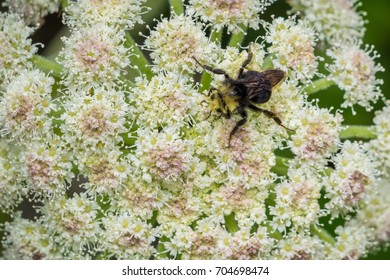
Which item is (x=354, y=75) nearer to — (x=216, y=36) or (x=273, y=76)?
(x=273, y=76)

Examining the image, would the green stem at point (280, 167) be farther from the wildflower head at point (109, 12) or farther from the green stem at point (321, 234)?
the wildflower head at point (109, 12)

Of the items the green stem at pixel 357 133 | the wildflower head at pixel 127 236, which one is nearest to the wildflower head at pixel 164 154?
the wildflower head at pixel 127 236

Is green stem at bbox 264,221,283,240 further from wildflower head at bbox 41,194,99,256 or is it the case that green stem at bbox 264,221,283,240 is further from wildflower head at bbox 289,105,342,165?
wildflower head at bbox 41,194,99,256

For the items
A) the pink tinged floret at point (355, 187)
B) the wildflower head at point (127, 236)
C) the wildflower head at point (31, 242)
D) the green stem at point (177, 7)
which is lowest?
the wildflower head at point (31, 242)

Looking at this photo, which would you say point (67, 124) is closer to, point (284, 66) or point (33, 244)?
point (33, 244)

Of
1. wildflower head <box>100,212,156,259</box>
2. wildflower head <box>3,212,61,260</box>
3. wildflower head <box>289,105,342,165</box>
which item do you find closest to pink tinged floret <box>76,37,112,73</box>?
wildflower head <box>100,212,156,259</box>

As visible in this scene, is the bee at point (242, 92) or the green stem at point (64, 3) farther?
the green stem at point (64, 3)

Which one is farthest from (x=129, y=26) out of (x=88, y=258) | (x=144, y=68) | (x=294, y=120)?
(x=88, y=258)

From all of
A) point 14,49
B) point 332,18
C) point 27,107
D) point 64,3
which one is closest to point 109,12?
point 64,3
